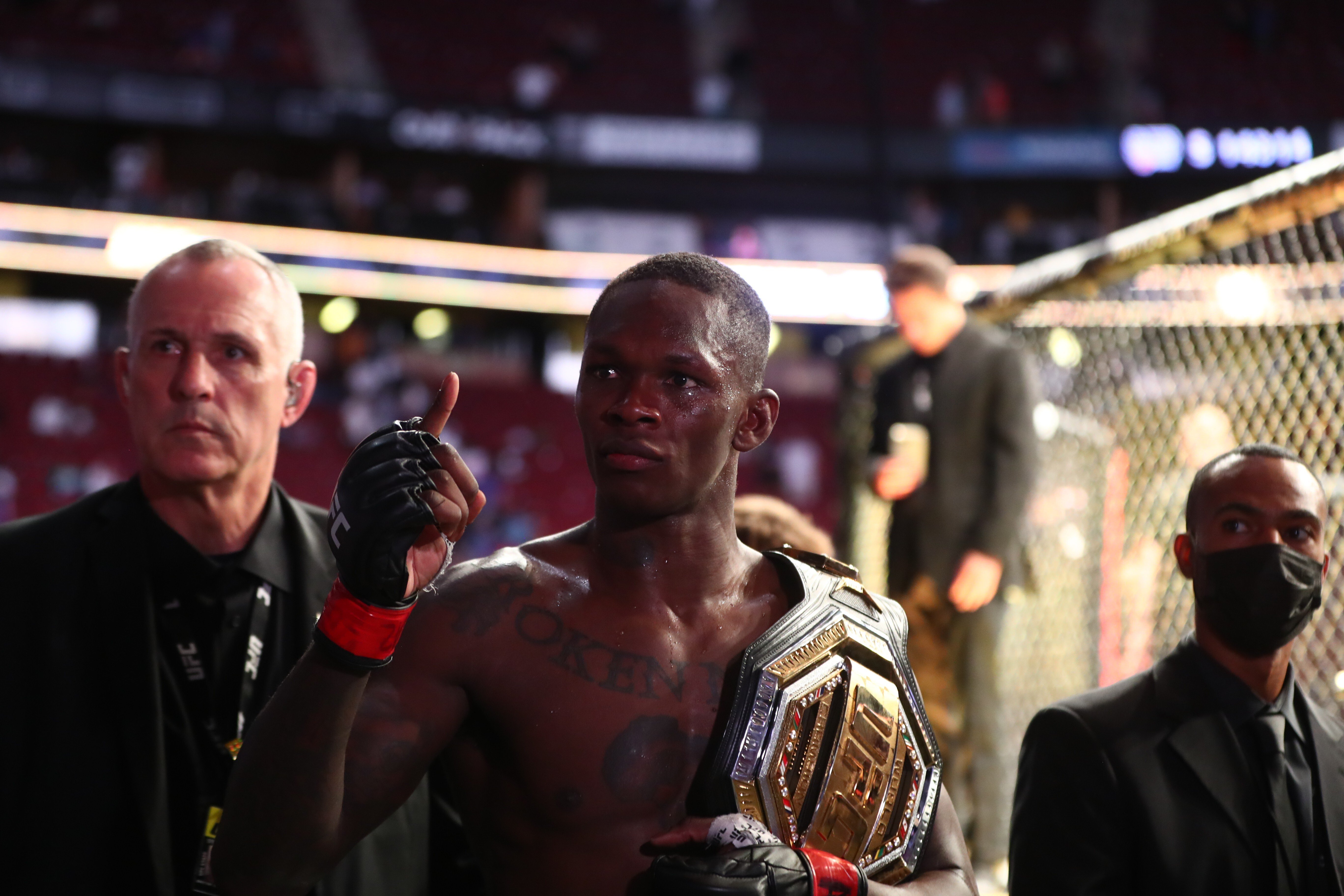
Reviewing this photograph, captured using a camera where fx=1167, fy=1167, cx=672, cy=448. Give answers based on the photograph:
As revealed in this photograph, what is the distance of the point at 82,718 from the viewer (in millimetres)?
1851

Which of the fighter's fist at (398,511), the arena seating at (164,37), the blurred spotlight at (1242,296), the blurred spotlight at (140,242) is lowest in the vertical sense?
the fighter's fist at (398,511)

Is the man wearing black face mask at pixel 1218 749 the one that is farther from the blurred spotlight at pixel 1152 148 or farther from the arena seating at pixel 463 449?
the blurred spotlight at pixel 1152 148

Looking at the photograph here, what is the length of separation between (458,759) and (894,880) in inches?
22.3

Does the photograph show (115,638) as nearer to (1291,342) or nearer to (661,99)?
(1291,342)

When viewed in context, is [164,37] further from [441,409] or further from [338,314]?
[441,409]

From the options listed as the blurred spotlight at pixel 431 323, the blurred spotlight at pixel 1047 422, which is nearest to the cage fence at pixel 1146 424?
the blurred spotlight at pixel 1047 422

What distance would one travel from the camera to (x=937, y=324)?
3.86 meters

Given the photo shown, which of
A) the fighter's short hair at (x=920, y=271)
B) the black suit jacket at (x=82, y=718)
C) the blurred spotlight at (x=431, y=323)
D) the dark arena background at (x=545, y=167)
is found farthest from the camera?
the blurred spotlight at (x=431, y=323)

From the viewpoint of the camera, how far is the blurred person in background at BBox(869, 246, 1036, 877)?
364 centimetres

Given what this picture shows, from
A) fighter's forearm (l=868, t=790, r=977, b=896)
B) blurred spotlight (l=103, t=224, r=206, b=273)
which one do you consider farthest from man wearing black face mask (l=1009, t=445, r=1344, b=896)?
blurred spotlight (l=103, t=224, r=206, b=273)

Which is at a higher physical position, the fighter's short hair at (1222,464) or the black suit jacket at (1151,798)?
the fighter's short hair at (1222,464)

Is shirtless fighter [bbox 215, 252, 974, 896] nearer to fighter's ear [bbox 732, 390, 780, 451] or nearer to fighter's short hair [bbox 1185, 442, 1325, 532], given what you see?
fighter's ear [bbox 732, 390, 780, 451]

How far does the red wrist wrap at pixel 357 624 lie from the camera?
1.25 meters

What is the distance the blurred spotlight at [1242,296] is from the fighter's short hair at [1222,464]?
1846 mm
